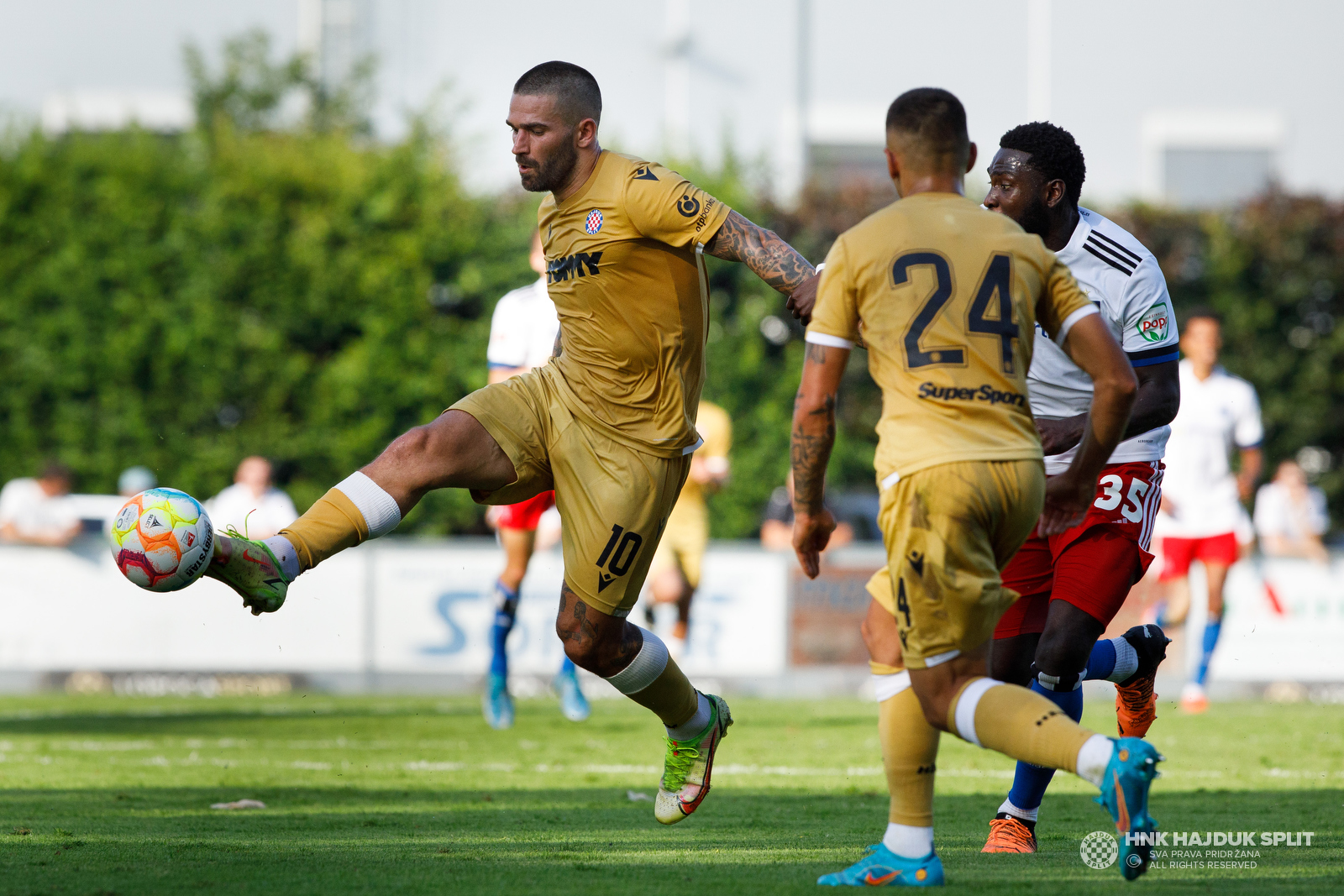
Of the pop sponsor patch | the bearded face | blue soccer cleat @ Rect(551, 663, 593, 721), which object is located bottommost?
blue soccer cleat @ Rect(551, 663, 593, 721)

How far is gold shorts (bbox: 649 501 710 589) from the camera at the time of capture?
1152cm

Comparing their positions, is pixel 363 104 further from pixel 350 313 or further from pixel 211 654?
pixel 211 654

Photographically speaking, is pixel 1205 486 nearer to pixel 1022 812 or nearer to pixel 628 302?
pixel 1022 812

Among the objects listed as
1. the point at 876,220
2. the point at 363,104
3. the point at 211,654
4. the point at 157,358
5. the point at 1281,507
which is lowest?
the point at 211,654

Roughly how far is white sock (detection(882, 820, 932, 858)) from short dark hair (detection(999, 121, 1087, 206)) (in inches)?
94.1

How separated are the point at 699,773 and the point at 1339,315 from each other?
558 inches

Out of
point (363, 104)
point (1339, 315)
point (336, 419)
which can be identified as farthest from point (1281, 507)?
point (363, 104)

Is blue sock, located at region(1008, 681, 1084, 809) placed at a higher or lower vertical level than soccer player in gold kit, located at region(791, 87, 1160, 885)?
lower

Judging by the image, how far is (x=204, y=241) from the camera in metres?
15.8

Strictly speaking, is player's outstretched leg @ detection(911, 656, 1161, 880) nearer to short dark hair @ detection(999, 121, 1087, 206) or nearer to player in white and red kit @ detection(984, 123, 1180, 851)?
player in white and red kit @ detection(984, 123, 1180, 851)

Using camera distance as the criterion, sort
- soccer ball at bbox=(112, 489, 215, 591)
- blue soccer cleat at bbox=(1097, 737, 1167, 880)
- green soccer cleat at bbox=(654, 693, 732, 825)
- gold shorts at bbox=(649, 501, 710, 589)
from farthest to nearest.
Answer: gold shorts at bbox=(649, 501, 710, 589), green soccer cleat at bbox=(654, 693, 732, 825), soccer ball at bbox=(112, 489, 215, 591), blue soccer cleat at bbox=(1097, 737, 1167, 880)

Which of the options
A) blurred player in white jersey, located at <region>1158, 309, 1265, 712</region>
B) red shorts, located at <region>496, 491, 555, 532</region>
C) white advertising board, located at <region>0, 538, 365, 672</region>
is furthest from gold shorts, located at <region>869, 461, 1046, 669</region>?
white advertising board, located at <region>0, 538, 365, 672</region>

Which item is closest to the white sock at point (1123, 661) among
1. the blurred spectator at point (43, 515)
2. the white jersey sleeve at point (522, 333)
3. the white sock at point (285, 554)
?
the white sock at point (285, 554)

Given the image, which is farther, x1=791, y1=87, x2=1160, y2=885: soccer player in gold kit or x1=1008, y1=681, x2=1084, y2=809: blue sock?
x1=1008, y1=681, x2=1084, y2=809: blue sock
